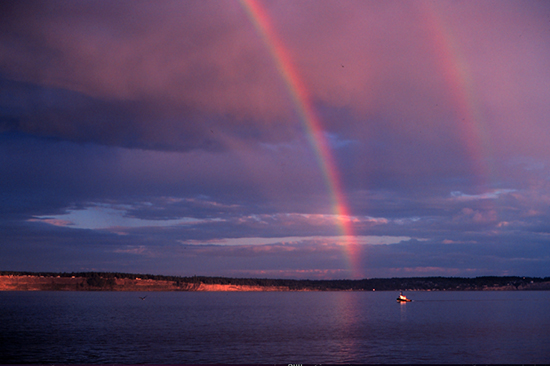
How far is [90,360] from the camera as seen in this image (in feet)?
179

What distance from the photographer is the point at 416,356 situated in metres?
60.3

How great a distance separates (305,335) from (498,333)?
1501 inches

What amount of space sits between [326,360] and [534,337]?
157 feet

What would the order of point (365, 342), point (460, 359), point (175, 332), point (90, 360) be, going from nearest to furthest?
point (90, 360) → point (460, 359) → point (365, 342) → point (175, 332)

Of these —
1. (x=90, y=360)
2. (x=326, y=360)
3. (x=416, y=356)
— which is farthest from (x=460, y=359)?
(x=90, y=360)

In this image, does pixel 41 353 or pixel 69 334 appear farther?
pixel 69 334

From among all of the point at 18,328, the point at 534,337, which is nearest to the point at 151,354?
the point at 18,328

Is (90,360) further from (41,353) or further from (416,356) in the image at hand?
(416,356)

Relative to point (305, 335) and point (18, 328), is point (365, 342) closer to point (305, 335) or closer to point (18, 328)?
point (305, 335)

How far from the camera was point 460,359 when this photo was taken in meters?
58.2

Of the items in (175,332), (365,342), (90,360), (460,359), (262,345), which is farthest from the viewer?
(175,332)

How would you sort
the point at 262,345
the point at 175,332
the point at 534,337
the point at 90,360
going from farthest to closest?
1. the point at 175,332
2. the point at 534,337
3. the point at 262,345
4. the point at 90,360

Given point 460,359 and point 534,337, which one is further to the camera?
point 534,337

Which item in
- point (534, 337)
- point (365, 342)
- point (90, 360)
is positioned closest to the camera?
point (90, 360)
